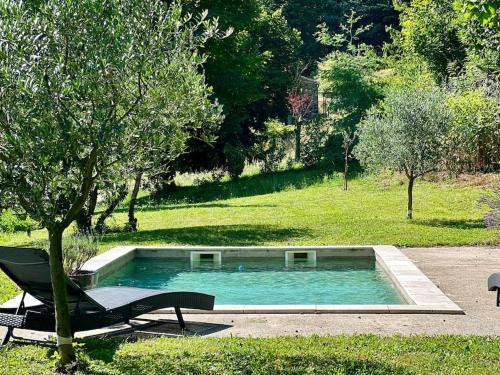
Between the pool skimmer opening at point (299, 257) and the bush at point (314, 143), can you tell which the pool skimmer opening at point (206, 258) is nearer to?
the pool skimmer opening at point (299, 257)

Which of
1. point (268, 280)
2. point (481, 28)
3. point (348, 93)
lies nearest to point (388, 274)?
point (268, 280)

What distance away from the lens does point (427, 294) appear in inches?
374

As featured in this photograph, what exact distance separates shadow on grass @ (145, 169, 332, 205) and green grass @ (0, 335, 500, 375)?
23.8 metres

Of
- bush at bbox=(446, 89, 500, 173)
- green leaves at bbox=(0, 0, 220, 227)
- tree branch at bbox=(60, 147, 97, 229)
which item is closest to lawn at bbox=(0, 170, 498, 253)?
bush at bbox=(446, 89, 500, 173)

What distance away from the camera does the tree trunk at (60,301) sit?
5.91m

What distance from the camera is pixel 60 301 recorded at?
6008 mm

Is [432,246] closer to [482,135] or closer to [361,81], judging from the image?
[482,135]

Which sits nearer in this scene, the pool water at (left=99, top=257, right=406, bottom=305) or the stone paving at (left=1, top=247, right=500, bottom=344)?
the stone paving at (left=1, top=247, right=500, bottom=344)

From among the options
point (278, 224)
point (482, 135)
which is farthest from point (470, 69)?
point (278, 224)

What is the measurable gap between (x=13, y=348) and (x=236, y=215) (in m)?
15.6

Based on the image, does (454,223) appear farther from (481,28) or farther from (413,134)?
(481,28)

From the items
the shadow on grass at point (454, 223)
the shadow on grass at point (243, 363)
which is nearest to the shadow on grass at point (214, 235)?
the shadow on grass at point (454, 223)

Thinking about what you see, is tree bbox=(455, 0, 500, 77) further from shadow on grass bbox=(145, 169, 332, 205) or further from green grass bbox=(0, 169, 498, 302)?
shadow on grass bbox=(145, 169, 332, 205)

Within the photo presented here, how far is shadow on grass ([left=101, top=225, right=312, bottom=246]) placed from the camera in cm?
1673
